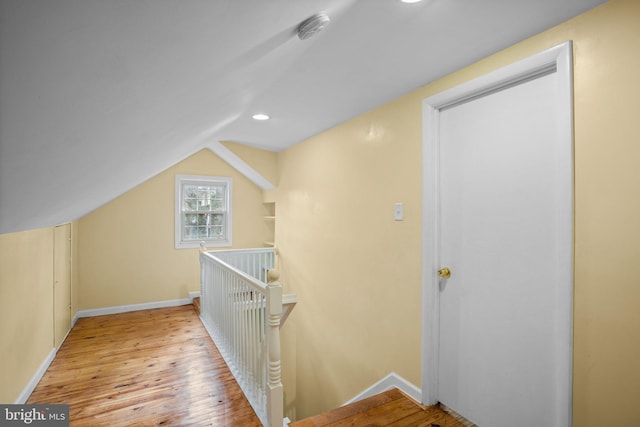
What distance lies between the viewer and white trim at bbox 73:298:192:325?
421 cm

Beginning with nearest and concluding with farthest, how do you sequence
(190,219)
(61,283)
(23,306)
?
(23,306), (61,283), (190,219)

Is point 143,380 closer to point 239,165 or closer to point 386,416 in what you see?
point 386,416

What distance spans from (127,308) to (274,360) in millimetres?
3551

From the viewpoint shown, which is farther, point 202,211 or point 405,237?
point 202,211

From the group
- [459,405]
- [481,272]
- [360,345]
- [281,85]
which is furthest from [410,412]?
[281,85]

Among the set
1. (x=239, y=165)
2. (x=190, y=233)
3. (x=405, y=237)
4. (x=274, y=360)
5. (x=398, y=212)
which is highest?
(x=239, y=165)

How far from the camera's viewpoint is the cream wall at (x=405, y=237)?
1299 millimetres

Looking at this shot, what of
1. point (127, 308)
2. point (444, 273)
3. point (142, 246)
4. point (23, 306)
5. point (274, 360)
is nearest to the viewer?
point (274, 360)

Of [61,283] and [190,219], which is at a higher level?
[190,219]

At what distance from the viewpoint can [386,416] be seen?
201cm

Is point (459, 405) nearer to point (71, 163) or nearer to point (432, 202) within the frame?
point (432, 202)

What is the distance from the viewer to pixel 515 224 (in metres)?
1.71

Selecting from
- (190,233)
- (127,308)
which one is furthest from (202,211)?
(127,308)

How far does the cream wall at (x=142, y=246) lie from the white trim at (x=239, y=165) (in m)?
0.11
